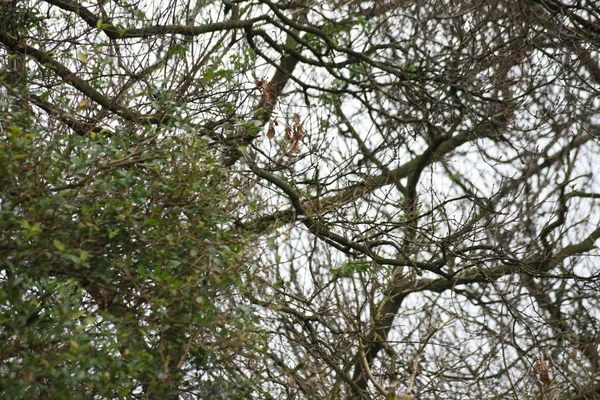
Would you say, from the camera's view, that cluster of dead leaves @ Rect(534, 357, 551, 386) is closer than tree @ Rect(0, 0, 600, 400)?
No

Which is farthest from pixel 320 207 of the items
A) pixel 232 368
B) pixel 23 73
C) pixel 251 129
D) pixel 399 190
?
pixel 399 190

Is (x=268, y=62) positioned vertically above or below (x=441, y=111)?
above

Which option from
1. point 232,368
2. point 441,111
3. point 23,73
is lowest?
point 232,368

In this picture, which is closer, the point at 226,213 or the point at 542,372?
the point at 226,213

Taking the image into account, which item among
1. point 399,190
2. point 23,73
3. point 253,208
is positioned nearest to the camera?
point 253,208

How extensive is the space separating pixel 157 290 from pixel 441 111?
4247mm

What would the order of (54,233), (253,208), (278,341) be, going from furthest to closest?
(278,341), (253,208), (54,233)

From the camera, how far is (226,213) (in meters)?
4.42

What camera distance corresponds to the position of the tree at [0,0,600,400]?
12.2ft

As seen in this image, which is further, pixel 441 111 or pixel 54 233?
pixel 441 111

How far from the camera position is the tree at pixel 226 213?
3.72 m

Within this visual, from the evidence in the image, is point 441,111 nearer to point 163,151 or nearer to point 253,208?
point 253,208

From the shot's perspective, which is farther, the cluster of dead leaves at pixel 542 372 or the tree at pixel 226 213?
the cluster of dead leaves at pixel 542 372

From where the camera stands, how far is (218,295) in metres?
4.10
